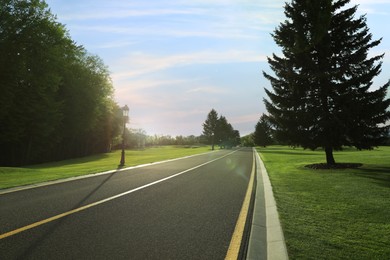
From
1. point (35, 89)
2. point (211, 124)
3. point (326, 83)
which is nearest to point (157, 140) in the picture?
point (211, 124)

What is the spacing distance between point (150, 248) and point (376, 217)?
14.5 feet

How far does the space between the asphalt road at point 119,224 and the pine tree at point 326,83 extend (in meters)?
10.8

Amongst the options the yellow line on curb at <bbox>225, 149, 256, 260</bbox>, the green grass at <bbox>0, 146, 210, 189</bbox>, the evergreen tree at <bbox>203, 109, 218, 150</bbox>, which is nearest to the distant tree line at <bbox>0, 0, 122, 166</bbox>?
the green grass at <bbox>0, 146, 210, 189</bbox>

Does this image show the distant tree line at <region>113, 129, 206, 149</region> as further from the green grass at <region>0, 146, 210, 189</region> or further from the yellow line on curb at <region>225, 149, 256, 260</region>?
the yellow line on curb at <region>225, 149, 256, 260</region>

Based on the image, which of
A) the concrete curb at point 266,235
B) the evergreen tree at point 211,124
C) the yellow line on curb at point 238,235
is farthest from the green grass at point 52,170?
the evergreen tree at point 211,124

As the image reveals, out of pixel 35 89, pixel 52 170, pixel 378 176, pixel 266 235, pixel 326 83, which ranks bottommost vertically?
pixel 52 170

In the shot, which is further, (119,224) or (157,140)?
(157,140)

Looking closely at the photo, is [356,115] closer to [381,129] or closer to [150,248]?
[381,129]

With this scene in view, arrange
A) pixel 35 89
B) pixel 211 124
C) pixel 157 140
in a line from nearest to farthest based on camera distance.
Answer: pixel 35 89
pixel 211 124
pixel 157 140

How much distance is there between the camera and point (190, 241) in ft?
15.0

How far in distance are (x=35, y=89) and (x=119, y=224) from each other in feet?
103

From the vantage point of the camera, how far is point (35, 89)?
32219 millimetres

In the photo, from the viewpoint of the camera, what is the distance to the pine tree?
1728 centimetres

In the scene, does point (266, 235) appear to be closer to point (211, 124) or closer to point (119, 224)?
point (119, 224)
